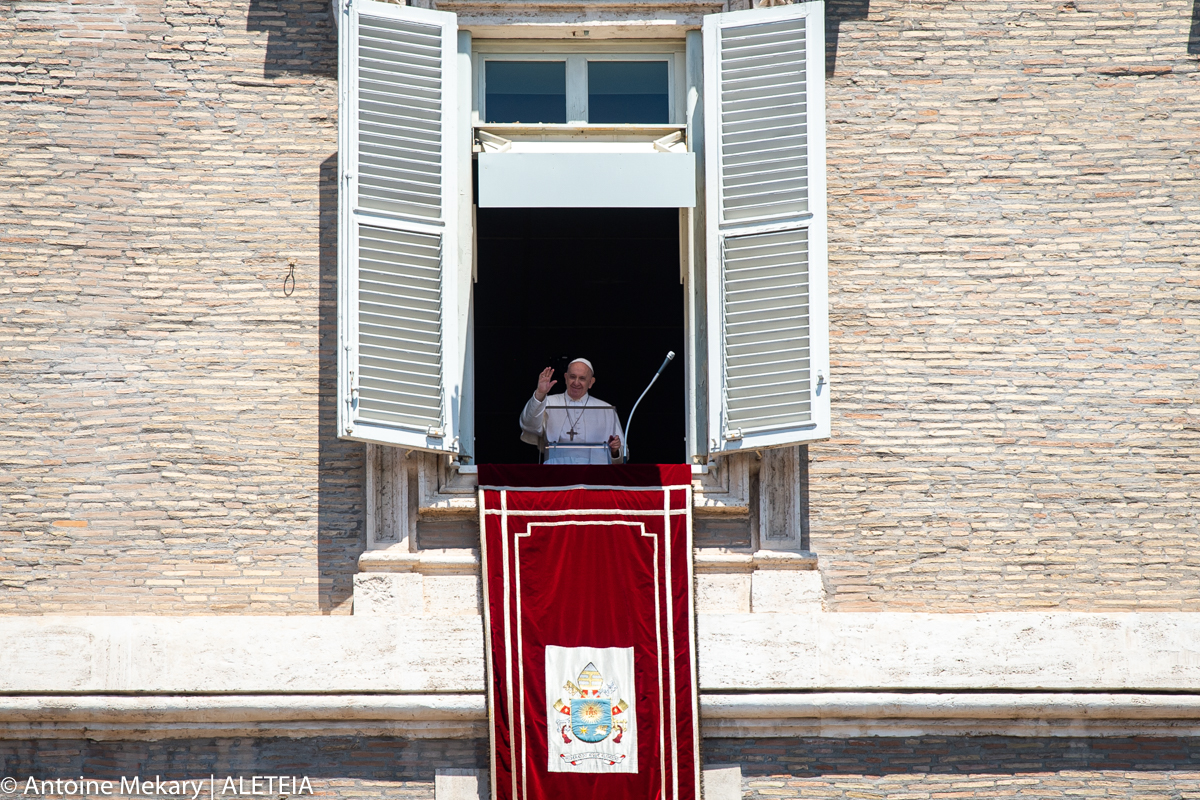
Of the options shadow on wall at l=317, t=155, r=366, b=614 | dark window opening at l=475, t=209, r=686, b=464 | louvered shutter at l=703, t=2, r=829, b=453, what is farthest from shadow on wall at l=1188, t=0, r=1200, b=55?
dark window opening at l=475, t=209, r=686, b=464

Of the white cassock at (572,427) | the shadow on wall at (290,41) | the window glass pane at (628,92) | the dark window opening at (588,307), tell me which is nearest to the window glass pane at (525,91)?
the window glass pane at (628,92)

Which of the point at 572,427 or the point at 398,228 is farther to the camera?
the point at 572,427

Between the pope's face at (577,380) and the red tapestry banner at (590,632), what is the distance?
0.85m

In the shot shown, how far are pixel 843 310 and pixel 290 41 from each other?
127 inches

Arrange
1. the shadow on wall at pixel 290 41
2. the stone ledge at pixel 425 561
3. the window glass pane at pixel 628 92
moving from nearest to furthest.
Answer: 1. the stone ledge at pixel 425 561
2. the shadow on wall at pixel 290 41
3. the window glass pane at pixel 628 92

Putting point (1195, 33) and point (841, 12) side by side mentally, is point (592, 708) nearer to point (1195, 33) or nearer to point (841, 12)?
point (841, 12)

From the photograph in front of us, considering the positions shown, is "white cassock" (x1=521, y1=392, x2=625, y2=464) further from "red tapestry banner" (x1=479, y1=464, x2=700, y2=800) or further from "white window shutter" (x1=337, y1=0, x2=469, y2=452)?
"white window shutter" (x1=337, y1=0, x2=469, y2=452)

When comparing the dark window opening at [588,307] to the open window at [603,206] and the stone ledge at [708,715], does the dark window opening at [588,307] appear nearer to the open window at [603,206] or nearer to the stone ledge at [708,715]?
the open window at [603,206]

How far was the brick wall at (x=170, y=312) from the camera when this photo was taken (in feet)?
25.9

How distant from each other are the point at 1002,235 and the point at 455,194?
283cm

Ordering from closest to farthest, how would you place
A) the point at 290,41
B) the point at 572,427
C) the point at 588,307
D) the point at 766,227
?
the point at 766,227
the point at 290,41
the point at 572,427
the point at 588,307

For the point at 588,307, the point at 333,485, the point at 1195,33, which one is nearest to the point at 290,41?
the point at 333,485

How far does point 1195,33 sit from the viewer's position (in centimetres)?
836

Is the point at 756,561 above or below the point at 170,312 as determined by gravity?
below
